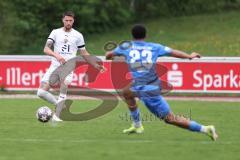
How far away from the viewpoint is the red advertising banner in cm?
2483

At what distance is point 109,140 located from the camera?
484 inches

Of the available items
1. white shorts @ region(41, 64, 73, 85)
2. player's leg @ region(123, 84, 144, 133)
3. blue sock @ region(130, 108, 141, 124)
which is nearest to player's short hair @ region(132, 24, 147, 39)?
player's leg @ region(123, 84, 144, 133)

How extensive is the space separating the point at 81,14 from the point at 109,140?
38110mm

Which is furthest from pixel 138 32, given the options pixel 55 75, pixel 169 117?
pixel 55 75

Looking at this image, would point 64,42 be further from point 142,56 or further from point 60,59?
point 142,56

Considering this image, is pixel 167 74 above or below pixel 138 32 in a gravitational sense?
below

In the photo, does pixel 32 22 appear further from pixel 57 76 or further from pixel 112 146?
pixel 112 146

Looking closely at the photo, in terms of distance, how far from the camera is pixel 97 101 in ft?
74.0

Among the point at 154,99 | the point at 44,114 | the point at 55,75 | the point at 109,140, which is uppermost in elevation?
the point at 55,75

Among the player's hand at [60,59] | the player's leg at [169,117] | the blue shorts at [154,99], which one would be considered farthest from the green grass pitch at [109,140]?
the player's hand at [60,59]

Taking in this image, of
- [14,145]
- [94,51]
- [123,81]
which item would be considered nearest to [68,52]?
[14,145]

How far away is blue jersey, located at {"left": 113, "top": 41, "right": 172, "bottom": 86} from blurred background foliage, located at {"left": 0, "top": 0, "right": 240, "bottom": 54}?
3075cm

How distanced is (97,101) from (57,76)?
744cm

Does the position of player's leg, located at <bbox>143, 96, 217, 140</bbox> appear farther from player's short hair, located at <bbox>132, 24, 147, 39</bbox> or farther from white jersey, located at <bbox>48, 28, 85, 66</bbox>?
white jersey, located at <bbox>48, 28, 85, 66</bbox>
